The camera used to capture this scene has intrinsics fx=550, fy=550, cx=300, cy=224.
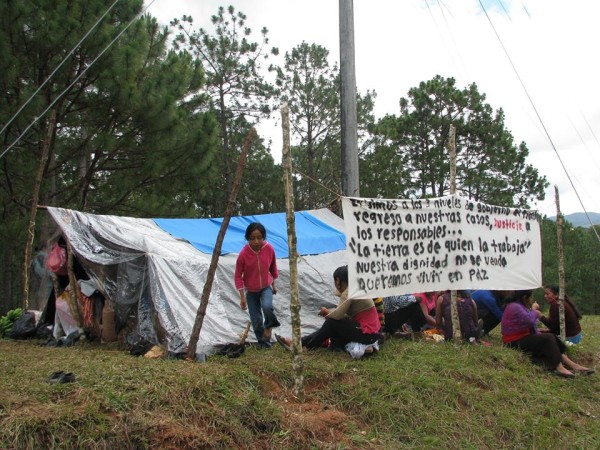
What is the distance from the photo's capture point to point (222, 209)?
20141 millimetres

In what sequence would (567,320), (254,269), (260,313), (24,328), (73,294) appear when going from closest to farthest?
1. (254,269)
2. (260,313)
3. (567,320)
4. (73,294)
5. (24,328)

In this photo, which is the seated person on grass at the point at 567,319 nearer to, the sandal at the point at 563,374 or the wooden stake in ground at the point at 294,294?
the sandal at the point at 563,374

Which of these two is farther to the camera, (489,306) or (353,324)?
(489,306)

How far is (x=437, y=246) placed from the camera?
6004 mm

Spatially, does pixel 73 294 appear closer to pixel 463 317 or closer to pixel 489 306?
pixel 463 317

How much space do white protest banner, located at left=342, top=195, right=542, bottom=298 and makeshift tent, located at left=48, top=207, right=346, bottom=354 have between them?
1.92 m

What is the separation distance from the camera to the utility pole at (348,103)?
915cm

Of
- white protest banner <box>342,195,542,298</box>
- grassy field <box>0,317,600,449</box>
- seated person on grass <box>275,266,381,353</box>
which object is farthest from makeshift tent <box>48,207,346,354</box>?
white protest banner <box>342,195,542,298</box>

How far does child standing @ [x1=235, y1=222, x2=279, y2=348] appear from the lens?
5.97 metres

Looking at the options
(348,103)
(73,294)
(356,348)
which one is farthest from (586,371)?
(73,294)

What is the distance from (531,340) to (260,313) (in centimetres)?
309

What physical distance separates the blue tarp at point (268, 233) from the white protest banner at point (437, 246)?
2.58 m

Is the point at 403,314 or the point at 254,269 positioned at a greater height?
the point at 254,269

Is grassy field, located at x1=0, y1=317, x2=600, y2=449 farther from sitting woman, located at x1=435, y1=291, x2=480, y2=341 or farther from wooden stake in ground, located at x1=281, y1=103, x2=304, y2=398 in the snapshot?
sitting woman, located at x1=435, y1=291, x2=480, y2=341
